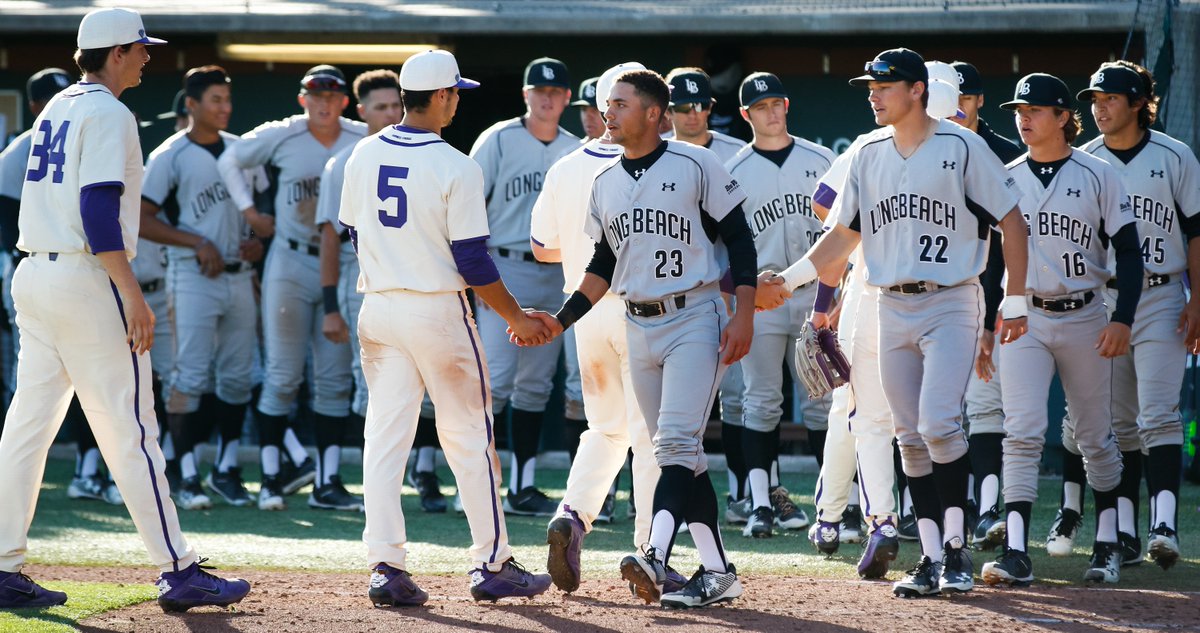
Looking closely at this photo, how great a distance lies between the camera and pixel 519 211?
8.08 meters

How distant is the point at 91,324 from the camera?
5.19 meters

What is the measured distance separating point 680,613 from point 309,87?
14.4 ft

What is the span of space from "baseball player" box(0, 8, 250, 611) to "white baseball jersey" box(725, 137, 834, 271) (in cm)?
322

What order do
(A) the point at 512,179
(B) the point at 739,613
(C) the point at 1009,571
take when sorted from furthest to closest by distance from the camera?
(A) the point at 512,179
(C) the point at 1009,571
(B) the point at 739,613

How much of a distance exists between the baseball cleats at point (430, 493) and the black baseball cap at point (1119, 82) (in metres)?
3.99

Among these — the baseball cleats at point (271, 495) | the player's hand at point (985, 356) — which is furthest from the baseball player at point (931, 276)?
the baseball cleats at point (271, 495)

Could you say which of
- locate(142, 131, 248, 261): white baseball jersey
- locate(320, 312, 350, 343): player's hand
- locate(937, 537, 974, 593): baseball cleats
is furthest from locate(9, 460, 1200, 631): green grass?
locate(142, 131, 248, 261): white baseball jersey

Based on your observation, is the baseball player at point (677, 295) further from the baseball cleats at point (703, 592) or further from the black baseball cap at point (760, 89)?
the black baseball cap at point (760, 89)

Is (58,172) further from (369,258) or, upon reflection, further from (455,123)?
(455,123)

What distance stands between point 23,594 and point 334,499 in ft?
10.6

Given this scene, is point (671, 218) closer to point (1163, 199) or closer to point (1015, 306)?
point (1015, 306)

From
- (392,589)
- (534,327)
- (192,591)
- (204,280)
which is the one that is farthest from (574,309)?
(204,280)

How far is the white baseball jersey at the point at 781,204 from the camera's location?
7496 millimetres

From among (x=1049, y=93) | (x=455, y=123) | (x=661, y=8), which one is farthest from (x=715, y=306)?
(x=455, y=123)
